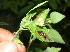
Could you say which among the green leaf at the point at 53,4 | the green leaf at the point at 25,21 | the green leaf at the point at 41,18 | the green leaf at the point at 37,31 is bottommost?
Result: the green leaf at the point at 37,31

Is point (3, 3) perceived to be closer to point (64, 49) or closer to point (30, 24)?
point (64, 49)

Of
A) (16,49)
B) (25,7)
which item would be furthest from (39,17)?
(25,7)

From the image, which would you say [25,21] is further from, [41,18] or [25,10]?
[25,10]

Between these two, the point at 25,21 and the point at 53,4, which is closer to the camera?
the point at 25,21

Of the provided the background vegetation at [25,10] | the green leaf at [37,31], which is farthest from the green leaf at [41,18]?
the background vegetation at [25,10]

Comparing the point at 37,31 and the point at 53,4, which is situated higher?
the point at 53,4

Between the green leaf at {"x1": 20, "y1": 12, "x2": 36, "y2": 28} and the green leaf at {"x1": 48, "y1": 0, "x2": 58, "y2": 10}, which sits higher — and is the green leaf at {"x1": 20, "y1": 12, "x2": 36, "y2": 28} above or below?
below

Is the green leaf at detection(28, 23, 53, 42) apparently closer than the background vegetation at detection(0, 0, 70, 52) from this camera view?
Yes

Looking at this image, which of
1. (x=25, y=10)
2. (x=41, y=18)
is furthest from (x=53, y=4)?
(x=41, y=18)

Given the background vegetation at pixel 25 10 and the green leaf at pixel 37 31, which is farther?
the background vegetation at pixel 25 10

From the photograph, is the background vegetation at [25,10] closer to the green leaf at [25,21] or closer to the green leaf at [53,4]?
the green leaf at [53,4]

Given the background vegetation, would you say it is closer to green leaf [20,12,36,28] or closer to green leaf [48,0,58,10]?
green leaf [48,0,58,10]

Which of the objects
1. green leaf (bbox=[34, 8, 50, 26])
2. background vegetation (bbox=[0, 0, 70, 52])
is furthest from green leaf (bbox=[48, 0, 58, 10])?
green leaf (bbox=[34, 8, 50, 26])
